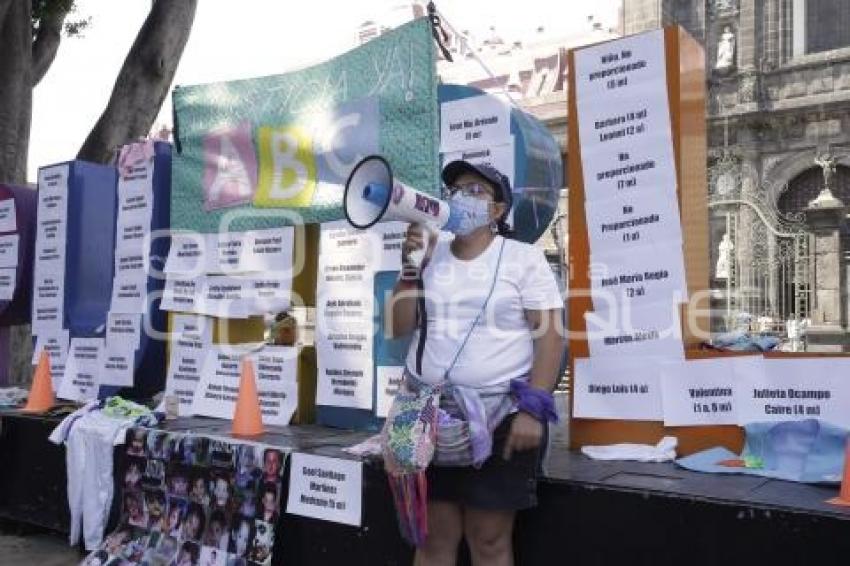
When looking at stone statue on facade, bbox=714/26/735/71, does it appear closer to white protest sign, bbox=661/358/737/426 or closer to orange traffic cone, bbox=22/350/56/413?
orange traffic cone, bbox=22/350/56/413

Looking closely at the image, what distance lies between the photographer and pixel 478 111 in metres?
4.80

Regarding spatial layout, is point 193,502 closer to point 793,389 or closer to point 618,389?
point 618,389

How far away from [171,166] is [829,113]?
2557 cm

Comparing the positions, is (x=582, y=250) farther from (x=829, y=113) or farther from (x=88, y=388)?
(x=829, y=113)

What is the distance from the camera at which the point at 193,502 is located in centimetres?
449

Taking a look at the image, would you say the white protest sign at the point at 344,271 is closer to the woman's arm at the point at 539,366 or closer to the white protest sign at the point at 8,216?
the woman's arm at the point at 539,366

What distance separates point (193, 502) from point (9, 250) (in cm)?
374

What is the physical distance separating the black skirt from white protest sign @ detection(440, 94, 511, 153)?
2083 mm

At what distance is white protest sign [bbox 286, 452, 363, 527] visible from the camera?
3.89 meters

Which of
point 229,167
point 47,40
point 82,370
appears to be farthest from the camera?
point 47,40

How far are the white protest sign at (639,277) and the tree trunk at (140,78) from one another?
5.98m

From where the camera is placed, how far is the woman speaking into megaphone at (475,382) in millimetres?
3037

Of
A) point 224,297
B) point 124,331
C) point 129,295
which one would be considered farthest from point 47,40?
point 224,297

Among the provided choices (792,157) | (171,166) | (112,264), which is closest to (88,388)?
(112,264)
